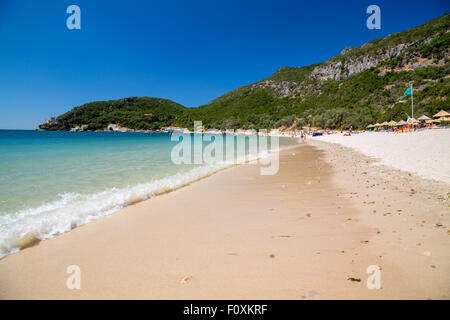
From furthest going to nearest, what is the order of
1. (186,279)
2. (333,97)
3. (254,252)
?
(333,97)
(254,252)
(186,279)

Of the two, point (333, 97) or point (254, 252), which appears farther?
point (333, 97)

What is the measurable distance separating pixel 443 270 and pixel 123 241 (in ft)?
13.7

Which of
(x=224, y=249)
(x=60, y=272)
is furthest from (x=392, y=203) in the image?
(x=60, y=272)

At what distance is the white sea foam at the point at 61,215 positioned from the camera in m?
3.77

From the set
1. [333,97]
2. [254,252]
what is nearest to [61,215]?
[254,252]

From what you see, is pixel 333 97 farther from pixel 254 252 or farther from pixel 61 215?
pixel 61 215

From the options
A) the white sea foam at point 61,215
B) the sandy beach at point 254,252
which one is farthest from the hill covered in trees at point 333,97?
the white sea foam at point 61,215

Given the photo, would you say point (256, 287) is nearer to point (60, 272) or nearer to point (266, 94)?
point (60, 272)

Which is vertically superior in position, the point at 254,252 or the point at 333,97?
the point at 333,97

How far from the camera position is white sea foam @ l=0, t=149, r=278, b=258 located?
3.77 metres

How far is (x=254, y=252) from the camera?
3055mm

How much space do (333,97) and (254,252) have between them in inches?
4464

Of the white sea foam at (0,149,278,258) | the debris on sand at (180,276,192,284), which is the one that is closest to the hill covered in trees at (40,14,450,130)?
the white sea foam at (0,149,278,258)
